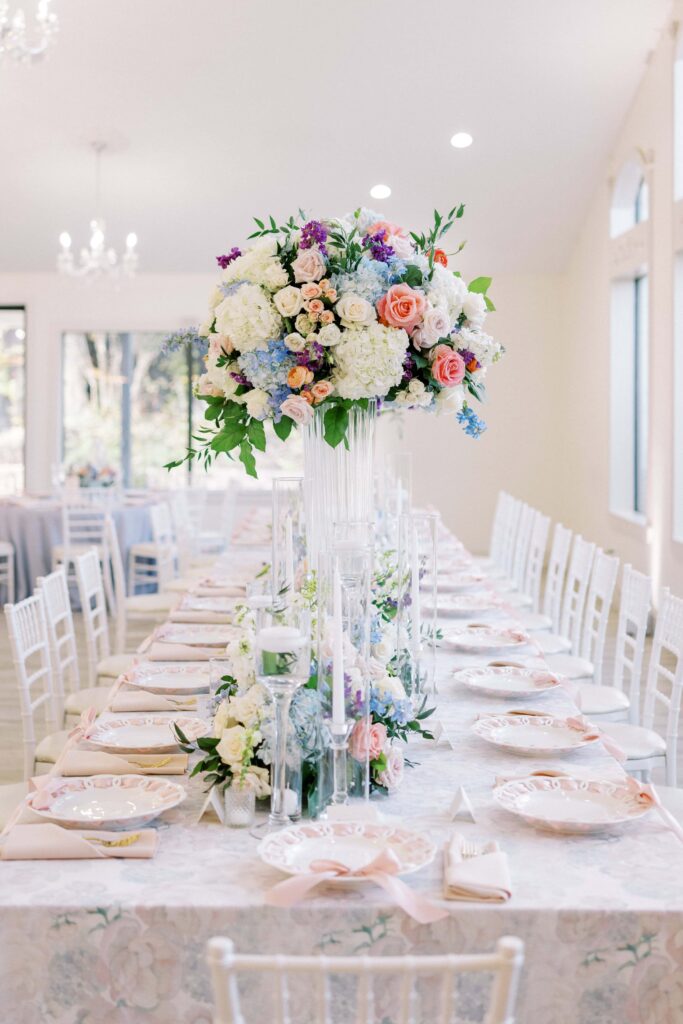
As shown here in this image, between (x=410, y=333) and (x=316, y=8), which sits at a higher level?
(x=316, y=8)

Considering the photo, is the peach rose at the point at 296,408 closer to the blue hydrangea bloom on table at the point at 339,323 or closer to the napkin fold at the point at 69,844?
the blue hydrangea bloom on table at the point at 339,323

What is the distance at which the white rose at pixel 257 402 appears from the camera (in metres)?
2.34

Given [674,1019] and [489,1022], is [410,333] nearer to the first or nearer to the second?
[674,1019]

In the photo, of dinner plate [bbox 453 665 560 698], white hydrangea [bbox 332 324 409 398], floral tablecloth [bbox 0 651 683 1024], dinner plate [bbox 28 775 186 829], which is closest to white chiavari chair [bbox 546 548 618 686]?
dinner plate [bbox 453 665 560 698]

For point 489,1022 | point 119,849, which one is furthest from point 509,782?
point 489,1022

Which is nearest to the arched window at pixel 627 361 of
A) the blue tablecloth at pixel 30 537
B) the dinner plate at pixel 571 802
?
the blue tablecloth at pixel 30 537

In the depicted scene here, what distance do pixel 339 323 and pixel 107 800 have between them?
1026 mm

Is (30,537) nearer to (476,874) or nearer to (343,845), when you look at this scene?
(343,845)

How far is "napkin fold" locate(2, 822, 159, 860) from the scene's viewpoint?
5.41 ft

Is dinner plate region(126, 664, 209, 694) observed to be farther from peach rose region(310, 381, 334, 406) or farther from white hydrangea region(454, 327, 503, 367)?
white hydrangea region(454, 327, 503, 367)

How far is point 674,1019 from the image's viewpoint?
147 centimetres

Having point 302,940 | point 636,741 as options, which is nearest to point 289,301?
point 302,940

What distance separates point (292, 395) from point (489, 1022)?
145cm

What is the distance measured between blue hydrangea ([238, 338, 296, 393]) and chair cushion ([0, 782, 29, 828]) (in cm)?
120
